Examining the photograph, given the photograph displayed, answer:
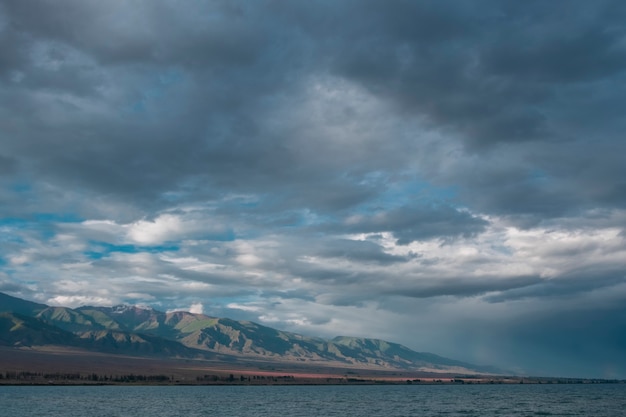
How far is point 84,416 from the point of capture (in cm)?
13725

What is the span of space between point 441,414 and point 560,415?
91.2 ft

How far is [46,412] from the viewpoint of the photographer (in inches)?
5896

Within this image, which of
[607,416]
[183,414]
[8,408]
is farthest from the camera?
[8,408]

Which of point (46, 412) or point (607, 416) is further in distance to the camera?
point (46, 412)

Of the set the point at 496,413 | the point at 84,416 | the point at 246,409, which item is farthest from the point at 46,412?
the point at 496,413

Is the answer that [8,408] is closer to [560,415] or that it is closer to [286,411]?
[286,411]

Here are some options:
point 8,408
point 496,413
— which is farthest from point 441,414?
point 8,408

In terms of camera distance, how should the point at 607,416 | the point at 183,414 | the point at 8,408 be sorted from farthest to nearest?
the point at 8,408 < the point at 183,414 < the point at 607,416

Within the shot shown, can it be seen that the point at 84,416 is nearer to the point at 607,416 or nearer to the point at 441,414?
the point at 441,414

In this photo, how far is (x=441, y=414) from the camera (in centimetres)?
14188

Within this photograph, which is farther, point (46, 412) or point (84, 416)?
point (46, 412)

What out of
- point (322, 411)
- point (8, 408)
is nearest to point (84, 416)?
point (8, 408)

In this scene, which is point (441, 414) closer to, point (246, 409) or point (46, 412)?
point (246, 409)

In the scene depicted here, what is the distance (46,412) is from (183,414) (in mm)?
36013
